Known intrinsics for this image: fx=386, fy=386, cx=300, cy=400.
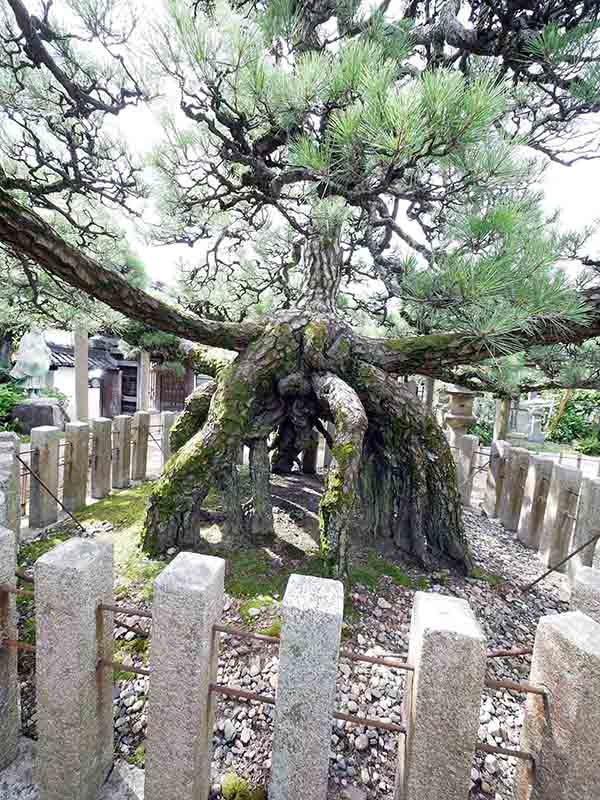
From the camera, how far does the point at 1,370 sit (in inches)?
361

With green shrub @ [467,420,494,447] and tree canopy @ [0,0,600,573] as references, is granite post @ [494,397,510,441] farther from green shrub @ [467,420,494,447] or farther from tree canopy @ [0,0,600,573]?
tree canopy @ [0,0,600,573]

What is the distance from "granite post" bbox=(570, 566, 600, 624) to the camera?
111 cm

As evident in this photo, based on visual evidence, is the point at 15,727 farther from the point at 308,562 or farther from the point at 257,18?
the point at 257,18

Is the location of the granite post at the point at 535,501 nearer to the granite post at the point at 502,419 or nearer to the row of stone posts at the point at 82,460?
the row of stone posts at the point at 82,460

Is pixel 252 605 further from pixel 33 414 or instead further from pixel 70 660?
A: pixel 33 414

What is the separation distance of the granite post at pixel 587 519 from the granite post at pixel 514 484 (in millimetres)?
941

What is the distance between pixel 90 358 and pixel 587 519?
39.2ft

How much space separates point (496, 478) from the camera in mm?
4203

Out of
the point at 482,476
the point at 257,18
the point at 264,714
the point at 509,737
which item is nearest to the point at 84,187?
the point at 257,18

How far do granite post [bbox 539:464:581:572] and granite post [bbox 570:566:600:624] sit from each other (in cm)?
232

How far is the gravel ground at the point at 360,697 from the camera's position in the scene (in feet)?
4.51

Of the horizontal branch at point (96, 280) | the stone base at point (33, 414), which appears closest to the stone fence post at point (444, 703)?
the horizontal branch at point (96, 280)

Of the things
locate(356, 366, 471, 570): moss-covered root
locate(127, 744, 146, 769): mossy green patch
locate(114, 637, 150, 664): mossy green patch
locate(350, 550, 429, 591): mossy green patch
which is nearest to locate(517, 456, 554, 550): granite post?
locate(356, 366, 471, 570): moss-covered root

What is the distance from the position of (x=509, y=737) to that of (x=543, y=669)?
93 centimetres
